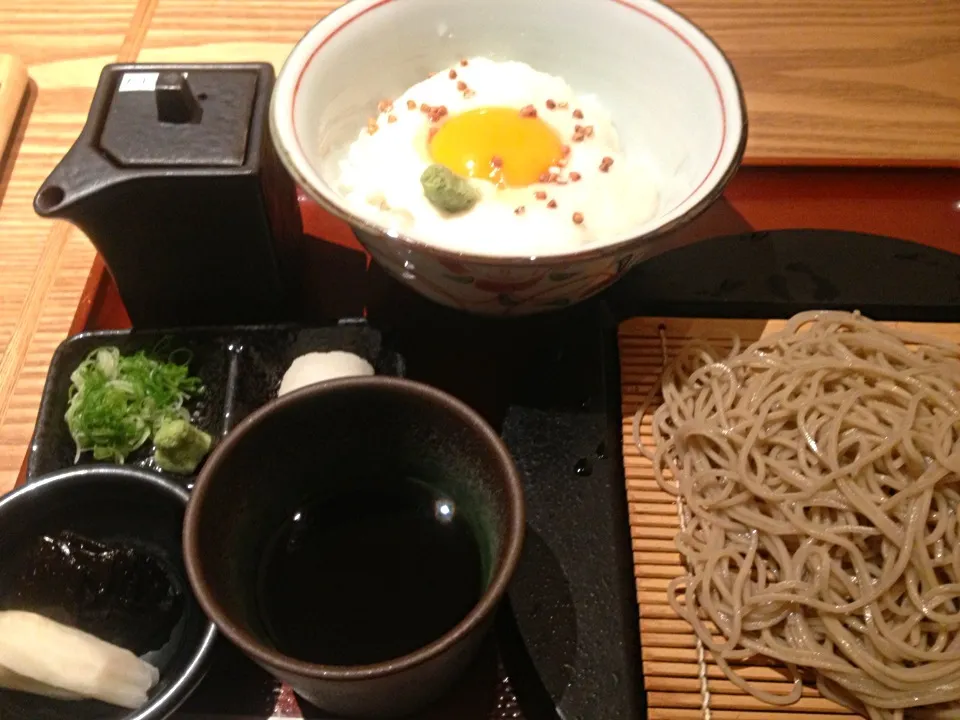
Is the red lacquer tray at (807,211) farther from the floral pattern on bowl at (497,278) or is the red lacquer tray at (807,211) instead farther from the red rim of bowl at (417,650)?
the red rim of bowl at (417,650)

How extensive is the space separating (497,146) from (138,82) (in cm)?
68

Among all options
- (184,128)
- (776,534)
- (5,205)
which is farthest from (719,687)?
(5,205)

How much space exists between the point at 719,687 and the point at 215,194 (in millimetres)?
1131

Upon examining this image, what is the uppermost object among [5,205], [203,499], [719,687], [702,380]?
[203,499]

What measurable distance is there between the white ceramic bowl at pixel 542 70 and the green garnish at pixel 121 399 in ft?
1.48

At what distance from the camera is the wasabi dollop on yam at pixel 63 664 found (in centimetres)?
89

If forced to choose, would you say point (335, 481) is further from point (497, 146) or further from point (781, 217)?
point (781, 217)

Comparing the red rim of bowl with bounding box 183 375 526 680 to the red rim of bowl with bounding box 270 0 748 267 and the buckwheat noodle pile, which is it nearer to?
the red rim of bowl with bounding box 270 0 748 267

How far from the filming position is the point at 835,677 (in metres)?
1.08

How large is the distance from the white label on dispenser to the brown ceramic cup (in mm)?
710

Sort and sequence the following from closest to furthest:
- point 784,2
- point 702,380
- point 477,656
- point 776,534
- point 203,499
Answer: point 203,499
point 477,656
point 776,534
point 702,380
point 784,2

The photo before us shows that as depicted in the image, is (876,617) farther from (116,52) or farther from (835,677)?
(116,52)

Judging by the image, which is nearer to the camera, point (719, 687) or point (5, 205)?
point (719, 687)

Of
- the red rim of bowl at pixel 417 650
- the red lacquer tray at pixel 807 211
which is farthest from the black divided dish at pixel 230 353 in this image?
the red rim of bowl at pixel 417 650
